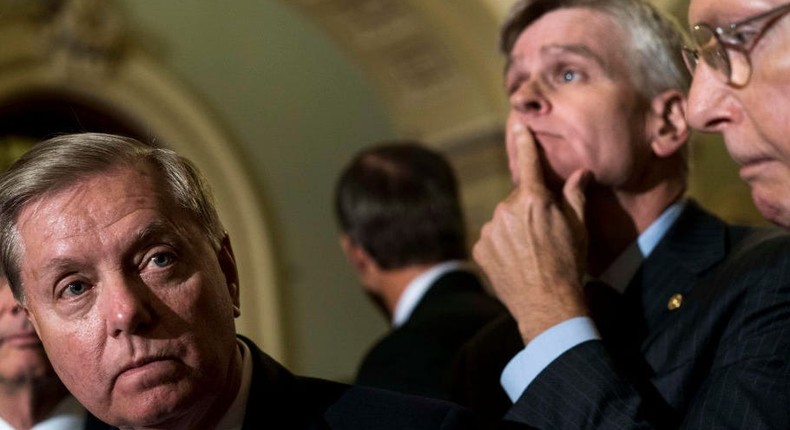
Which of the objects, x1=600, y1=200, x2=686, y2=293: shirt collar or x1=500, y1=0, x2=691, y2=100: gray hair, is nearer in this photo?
x1=600, y1=200, x2=686, y2=293: shirt collar

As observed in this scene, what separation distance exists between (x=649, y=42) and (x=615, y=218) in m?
0.39

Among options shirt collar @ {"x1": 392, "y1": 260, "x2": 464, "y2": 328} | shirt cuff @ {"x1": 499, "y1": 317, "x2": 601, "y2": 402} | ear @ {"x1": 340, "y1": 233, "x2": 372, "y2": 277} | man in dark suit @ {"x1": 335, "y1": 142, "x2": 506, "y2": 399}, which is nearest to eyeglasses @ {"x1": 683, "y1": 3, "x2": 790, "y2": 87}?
shirt cuff @ {"x1": 499, "y1": 317, "x2": 601, "y2": 402}

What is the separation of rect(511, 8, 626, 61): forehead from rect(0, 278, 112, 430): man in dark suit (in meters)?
1.18

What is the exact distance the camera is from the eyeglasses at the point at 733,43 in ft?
6.20

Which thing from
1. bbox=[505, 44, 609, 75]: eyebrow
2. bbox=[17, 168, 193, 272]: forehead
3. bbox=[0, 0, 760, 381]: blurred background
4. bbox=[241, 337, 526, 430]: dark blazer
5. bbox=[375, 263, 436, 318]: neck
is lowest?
Result: bbox=[0, 0, 760, 381]: blurred background

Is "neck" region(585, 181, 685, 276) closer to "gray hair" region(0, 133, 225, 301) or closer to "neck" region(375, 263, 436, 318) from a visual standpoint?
"gray hair" region(0, 133, 225, 301)

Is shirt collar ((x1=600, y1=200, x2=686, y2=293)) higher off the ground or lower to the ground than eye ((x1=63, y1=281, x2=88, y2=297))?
lower

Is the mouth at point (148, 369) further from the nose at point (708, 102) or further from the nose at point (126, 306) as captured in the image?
the nose at point (708, 102)

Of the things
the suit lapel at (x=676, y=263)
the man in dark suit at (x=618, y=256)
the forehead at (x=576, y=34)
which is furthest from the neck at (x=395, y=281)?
the suit lapel at (x=676, y=263)

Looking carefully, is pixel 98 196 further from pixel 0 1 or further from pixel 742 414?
pixel 0 1

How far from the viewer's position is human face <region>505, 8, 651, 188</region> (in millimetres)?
2688

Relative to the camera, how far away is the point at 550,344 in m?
2.36

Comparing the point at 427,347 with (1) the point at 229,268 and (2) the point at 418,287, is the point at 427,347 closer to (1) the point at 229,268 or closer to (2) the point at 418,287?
(2) the point at 418,287

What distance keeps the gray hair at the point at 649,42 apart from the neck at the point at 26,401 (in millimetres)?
1328
